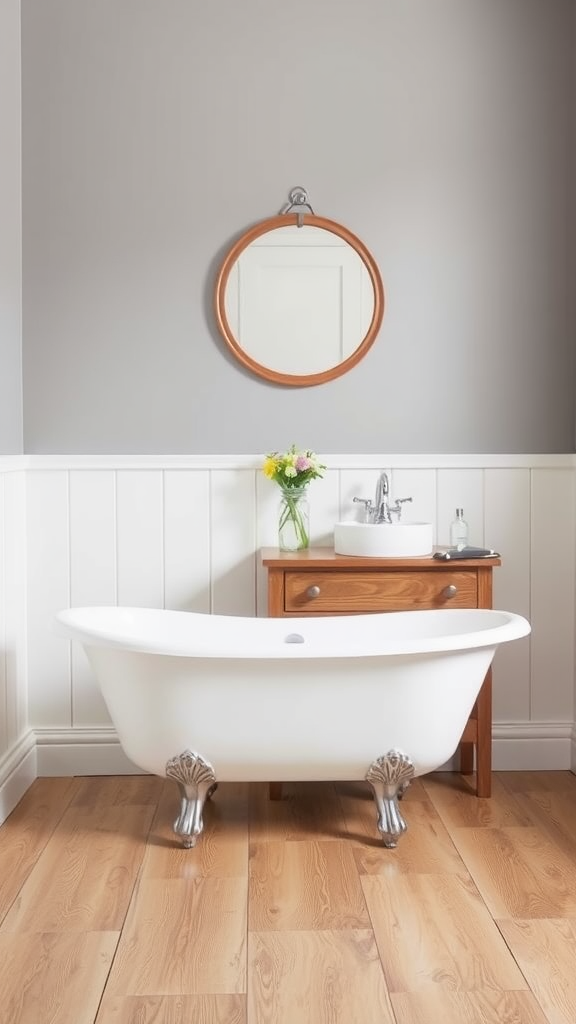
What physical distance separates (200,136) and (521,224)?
111cm

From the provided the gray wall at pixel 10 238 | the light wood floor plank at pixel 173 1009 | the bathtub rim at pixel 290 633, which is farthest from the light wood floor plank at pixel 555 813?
the gray wall at pixel 10 238

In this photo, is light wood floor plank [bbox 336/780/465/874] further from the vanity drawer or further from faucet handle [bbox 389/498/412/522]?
faucet handle [bbox 389/498/412/522]

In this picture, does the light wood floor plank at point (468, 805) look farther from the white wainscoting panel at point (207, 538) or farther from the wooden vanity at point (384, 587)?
the white wainscoting panel at point (207, 538)

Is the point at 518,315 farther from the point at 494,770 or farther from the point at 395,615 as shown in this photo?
the point at 494,770

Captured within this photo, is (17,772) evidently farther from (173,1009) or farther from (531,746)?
(531,746)

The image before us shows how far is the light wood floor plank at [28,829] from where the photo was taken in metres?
2.46

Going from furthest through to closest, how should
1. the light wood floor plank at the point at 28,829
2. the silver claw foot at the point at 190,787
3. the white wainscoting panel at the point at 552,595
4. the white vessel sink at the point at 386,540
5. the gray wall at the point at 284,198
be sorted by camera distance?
the white wainscoting panel at the point at 552,595
the gray wall at the point at 284,198
the white vessel sink at the point at 386,540
the silver claw foot at the point at 190,787
the light wood floor plank at the point at 28,829

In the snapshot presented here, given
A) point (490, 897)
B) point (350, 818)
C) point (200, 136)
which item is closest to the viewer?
point (490, 897)

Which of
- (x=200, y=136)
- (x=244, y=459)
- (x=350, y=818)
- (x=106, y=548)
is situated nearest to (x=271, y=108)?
(x=200, y=136)

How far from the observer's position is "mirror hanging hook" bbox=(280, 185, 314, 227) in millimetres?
3299

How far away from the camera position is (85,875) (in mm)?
2479

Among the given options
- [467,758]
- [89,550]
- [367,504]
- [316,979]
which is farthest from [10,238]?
[316,979]

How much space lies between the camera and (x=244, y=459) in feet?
10.9

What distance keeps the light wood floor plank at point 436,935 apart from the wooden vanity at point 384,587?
692 mm
